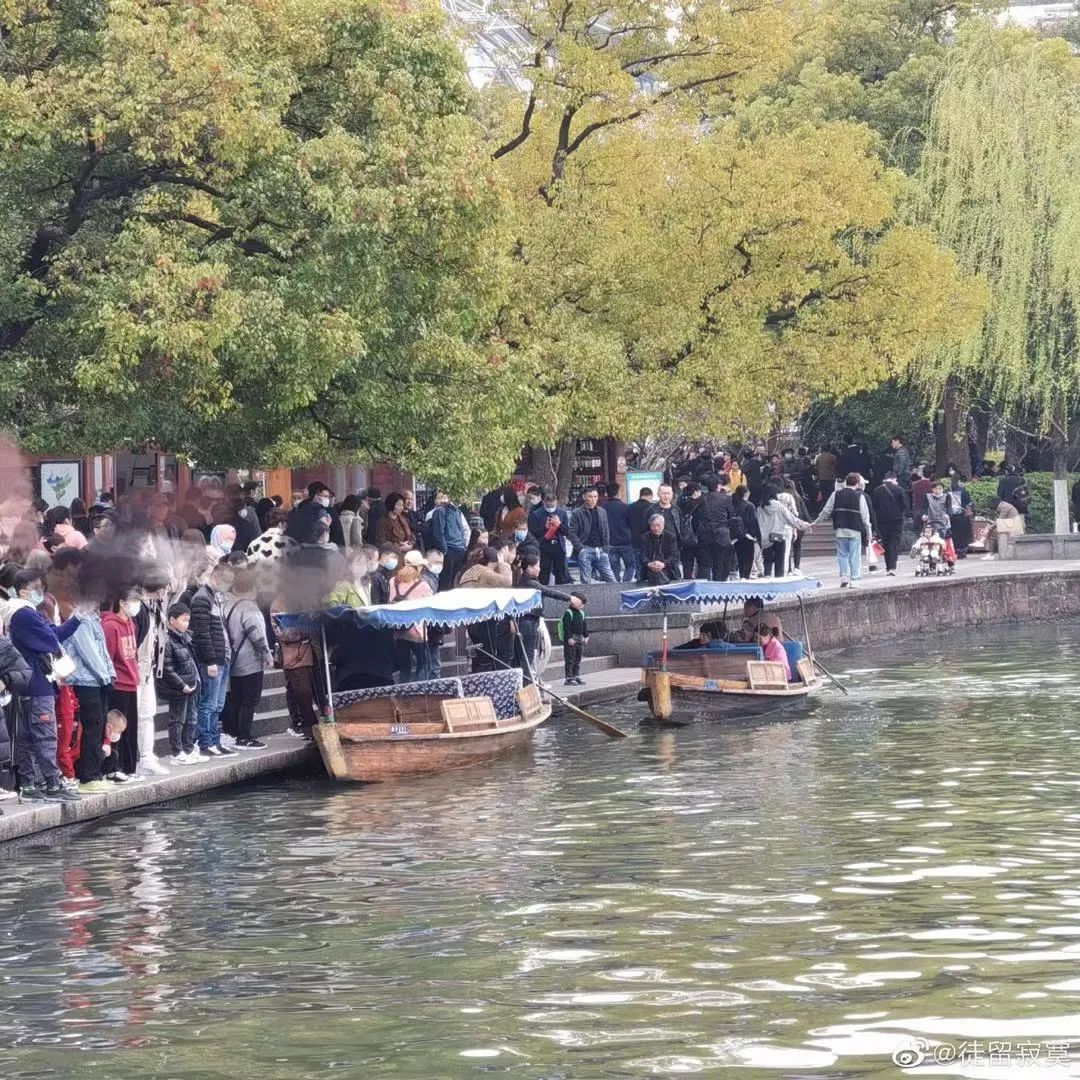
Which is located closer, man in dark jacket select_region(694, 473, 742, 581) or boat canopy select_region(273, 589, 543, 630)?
boat canopy select_region(273, 589, 543, 630)

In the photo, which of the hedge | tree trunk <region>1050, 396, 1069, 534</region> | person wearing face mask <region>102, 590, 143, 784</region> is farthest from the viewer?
the hedge

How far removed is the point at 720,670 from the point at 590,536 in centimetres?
488

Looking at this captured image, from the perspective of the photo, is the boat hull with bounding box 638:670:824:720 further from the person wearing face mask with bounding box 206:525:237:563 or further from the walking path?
the person wearing face mask with bounding box 206:525:237:563

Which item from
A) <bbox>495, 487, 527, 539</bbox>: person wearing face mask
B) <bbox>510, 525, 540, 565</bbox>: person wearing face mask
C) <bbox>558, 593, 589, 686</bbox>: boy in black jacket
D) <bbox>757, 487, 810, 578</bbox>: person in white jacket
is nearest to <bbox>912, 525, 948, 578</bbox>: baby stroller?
<bbox>757, 487, 810, 578</bbox>: person in white jacket

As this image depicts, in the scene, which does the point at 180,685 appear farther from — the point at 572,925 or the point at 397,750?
the point at 572,925

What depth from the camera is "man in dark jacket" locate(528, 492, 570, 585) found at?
3092 cm

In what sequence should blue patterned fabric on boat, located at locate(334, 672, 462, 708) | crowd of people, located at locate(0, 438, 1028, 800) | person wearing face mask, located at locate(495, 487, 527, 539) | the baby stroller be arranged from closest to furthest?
crowd of people, located at locate(0, 438, 1028, 800) → blue patterned fabric on boat, located at locate(334, 672, 462, 708) → person wearing face mask, located at locate(495, 487, 527, 539) → the baby stroller

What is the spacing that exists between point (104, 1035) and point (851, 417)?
4467 cm

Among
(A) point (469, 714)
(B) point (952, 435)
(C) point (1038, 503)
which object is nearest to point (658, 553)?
(A) point (469, 714)

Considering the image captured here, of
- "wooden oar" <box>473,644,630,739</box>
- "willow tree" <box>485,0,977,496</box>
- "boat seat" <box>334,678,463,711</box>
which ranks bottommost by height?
"wooden oar" <box>473,644,630,739</box>

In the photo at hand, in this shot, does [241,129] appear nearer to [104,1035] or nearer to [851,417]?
[104,1035]

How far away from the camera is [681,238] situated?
38.5 meters

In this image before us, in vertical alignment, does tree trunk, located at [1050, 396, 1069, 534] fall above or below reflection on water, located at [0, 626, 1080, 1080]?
above

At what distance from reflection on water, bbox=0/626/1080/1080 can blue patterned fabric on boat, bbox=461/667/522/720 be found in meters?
1.23
